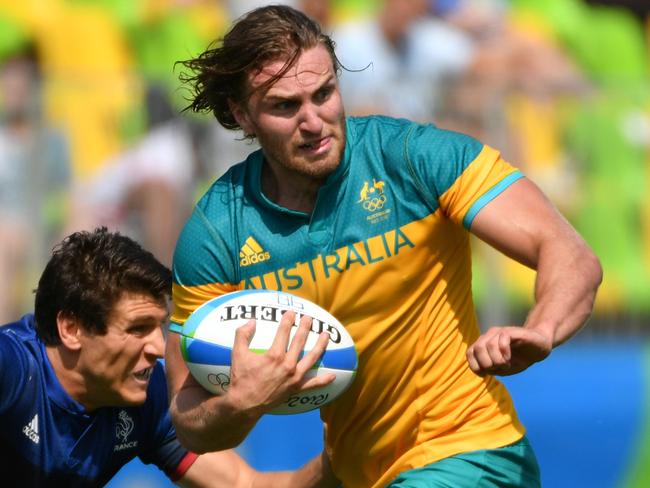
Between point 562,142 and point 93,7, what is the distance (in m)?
3.95

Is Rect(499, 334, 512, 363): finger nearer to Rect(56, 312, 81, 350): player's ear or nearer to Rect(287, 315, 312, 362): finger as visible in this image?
Rect(287, 315, 312, 362): finger

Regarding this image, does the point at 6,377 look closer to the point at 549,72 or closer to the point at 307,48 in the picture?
the point at 307,48

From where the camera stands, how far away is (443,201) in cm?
418

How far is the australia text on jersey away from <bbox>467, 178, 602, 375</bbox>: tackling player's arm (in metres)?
0.31

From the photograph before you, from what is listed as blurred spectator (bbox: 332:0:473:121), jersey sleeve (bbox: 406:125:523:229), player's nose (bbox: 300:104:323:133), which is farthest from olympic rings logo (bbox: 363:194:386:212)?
blurred spectator (bbox: 332:0:473:121)

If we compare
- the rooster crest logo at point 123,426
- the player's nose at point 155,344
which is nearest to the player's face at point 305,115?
the player's nose at point 155,344

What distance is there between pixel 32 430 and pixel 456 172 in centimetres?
191

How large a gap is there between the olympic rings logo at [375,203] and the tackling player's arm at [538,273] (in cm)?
36

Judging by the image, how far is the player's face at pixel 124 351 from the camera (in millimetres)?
4793

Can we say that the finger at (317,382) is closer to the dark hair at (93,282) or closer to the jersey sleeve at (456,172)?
the jersey sleeve at (456,172)

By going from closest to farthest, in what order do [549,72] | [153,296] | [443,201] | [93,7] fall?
[443,201], [153,296], [93,7], [549,72]

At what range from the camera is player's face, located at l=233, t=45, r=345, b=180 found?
13.8ft

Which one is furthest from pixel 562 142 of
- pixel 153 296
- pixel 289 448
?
pixel 153 296

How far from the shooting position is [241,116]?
14.8ft
